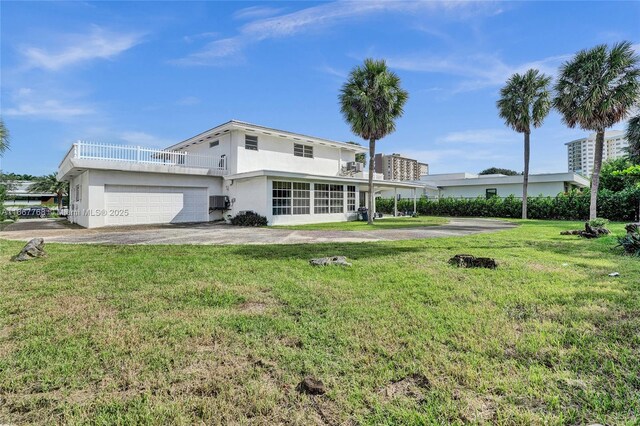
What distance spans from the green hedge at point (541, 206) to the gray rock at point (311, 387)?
1021 inches

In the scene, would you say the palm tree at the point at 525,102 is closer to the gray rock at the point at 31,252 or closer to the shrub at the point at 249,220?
the shrub at the point at 249,220

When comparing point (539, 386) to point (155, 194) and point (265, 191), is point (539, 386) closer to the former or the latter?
point (265, 191)

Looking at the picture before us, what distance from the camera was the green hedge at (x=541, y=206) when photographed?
2088 centimetres

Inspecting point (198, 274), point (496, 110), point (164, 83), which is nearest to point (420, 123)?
point (496, 110)

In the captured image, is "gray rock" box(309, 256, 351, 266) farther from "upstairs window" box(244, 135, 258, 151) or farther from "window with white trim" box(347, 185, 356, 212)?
"window with white trim" box(347, 185, 356, 212)

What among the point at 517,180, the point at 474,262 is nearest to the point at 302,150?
the point at 474,262

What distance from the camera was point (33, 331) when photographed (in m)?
3.25

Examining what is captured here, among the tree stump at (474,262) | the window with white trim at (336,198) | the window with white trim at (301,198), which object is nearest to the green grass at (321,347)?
the tree stump at (474,262)

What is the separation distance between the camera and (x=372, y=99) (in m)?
17.3

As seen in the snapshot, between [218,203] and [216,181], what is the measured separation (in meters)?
1.45

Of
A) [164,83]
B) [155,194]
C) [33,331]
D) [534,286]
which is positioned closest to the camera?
[33,331]

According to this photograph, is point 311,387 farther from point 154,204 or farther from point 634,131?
point 634,131

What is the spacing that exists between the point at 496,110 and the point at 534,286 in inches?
978

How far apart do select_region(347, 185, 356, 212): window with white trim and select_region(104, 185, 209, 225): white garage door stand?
939 cm
